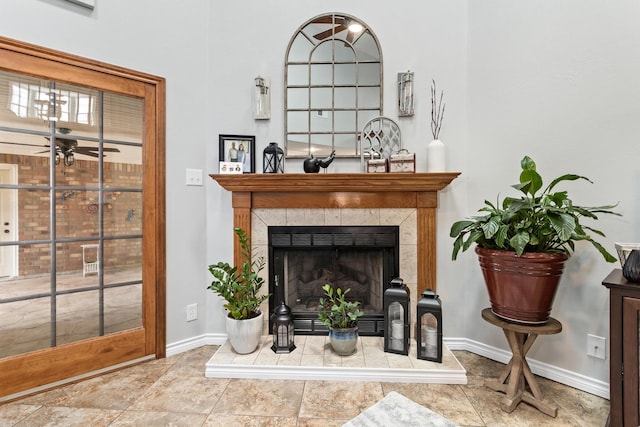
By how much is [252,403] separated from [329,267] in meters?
1.11

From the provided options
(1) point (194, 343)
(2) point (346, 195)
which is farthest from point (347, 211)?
(1) point (194, 343)

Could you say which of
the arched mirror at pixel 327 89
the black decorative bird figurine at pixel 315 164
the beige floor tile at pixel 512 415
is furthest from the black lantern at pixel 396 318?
the arched mirror at pixel 327 89

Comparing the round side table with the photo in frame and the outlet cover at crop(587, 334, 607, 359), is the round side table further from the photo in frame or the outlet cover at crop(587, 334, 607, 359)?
the photo in frame

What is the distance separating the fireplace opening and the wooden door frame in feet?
2.70

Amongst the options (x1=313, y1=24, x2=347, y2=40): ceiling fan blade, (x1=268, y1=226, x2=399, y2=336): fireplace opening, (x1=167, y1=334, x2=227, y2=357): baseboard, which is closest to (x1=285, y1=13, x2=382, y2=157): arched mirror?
(x1=313, y1=24, x2=347, y2=40): ceiling fan blade

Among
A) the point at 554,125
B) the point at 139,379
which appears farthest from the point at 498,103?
the point at 139,379

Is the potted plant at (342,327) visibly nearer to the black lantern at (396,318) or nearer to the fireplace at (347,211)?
the black lantern at (396,318)

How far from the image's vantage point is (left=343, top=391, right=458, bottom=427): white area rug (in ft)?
4.98

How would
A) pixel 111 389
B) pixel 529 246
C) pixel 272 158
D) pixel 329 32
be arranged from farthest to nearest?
pixel 329 32
pixel 272 158
pixel 111 389
pixel 529 246

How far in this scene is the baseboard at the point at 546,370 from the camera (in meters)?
1.80

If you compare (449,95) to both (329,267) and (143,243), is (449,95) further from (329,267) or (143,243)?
(143,243)

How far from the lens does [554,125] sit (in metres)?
1.97

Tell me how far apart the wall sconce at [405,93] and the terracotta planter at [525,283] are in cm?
121

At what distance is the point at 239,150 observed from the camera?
2385 millimetres
